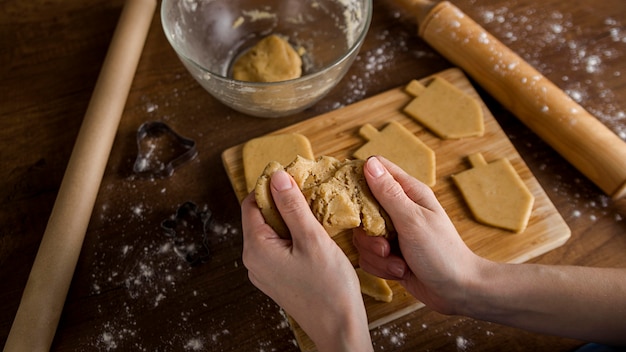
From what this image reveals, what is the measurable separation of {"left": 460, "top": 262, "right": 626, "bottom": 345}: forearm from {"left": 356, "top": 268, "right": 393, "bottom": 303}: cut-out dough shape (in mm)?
199

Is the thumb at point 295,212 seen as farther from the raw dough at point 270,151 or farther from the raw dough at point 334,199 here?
the raw dough at point 270,151

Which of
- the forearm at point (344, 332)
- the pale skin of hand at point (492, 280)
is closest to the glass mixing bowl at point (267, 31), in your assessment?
the pale skin of hand at point (492, 280)

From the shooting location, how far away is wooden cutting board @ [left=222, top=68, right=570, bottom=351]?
4.08 feet

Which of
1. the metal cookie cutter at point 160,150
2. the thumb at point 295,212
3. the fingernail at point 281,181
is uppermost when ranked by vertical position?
the fingernail at point 281,181

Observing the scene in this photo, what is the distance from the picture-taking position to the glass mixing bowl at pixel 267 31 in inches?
55.4

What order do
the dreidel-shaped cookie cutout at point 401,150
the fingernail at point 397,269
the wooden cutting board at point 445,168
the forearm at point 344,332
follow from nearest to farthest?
the forearm at point 344,332, the fingernail at point 397,269, the wooden cutting board at point 445,168, the dreidel-shaped cookie cutout at point 401,150

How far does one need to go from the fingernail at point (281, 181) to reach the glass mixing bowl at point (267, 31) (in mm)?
422

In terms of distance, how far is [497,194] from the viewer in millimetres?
1306

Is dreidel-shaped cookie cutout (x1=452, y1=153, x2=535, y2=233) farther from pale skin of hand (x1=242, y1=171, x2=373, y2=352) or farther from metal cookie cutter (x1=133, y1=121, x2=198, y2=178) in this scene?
metal cookie cutter (x1=133, y1=121, x2=198, y2=178)

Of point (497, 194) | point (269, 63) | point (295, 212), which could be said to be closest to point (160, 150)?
point (269, 63)

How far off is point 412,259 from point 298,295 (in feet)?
0.81

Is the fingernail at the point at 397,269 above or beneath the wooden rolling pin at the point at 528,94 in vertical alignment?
beneath

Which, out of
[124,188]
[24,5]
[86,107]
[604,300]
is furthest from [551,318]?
[24,5]

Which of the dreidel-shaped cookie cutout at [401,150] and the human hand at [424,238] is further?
the dreidel-shaped cookie cutout at [401,150]
